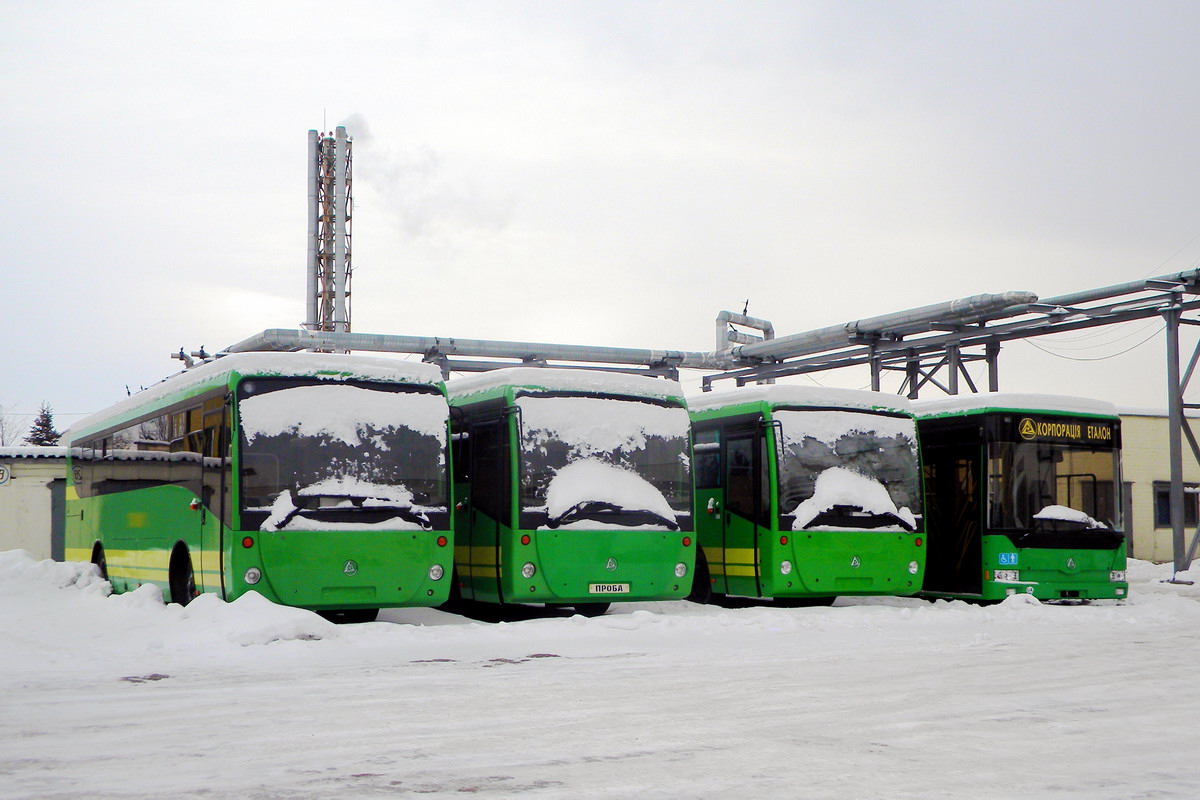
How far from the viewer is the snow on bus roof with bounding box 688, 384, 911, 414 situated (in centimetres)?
1764

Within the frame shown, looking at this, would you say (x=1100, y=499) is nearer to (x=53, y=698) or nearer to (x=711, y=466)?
(x=711, y=466)

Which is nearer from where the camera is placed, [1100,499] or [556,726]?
[556,726]

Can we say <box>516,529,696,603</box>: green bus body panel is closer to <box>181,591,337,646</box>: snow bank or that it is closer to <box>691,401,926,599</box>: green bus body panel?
<box>691,401,926,599</box>: green bus body panel

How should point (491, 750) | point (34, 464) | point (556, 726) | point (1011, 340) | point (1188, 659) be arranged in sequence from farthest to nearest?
point (34, 464) → point (1011, 340) → point (1188, 659) → point (556, 726) → point (491, 750)

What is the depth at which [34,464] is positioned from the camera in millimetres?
35438

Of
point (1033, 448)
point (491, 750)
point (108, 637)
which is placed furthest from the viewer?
point (1033, 448)

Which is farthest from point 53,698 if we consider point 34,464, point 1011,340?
point 34,464

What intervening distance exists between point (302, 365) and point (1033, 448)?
1006 cm

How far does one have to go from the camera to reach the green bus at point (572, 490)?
1526cm

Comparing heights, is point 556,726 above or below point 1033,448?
below

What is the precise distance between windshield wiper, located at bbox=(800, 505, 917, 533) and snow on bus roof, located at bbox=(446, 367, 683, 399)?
8.20 ft

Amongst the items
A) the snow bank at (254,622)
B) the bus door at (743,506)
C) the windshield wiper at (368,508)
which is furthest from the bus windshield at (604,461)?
the snow bank at (254,622)

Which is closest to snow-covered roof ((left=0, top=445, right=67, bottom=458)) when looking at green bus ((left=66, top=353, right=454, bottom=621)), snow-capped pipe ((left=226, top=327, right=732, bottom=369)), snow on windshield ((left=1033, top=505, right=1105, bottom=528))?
snow-capped pipe ((left=226, top=327, right=732, bottom=369))

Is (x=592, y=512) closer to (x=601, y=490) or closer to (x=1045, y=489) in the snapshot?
(x=601, y=490)
